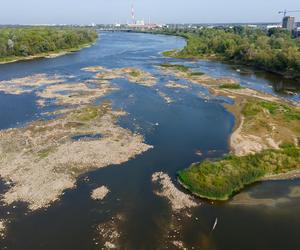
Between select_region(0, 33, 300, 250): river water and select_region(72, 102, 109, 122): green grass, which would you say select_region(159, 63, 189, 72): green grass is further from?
select_region(0, 33, 300, 250): river water

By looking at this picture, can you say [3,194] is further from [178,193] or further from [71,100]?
[71,100]

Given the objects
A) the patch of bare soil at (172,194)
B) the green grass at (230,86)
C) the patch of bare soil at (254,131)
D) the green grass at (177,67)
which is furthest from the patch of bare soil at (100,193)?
the green grass at (177,67)

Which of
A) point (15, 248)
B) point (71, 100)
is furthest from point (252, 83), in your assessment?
point (15, 248)

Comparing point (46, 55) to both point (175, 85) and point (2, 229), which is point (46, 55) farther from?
point (2, 229)

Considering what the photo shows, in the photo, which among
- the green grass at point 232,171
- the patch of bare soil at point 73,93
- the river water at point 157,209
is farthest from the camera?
the patch of bare soil at point 73,93

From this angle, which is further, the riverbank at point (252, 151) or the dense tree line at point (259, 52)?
the dense tree line at point (259, 52)

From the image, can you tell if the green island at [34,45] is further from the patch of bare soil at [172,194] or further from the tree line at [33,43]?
the patch of bare soil at [172,194]

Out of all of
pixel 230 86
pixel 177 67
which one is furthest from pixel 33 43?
pixel 230 86
